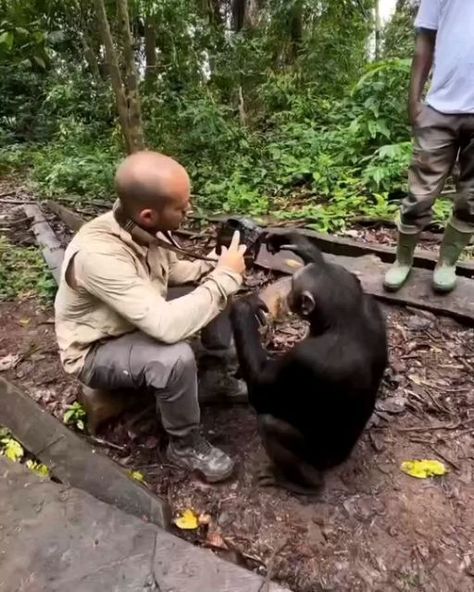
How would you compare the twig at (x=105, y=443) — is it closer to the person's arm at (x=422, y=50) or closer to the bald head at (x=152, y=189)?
the bald head at (x=152, y=189)

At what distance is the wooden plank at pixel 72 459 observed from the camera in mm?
2572

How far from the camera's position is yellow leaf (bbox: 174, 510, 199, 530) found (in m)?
2.58

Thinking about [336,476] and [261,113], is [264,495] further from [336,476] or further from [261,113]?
[261,113]

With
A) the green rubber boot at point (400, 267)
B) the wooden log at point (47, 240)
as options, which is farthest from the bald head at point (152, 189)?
the wooden log at point (47, 240)

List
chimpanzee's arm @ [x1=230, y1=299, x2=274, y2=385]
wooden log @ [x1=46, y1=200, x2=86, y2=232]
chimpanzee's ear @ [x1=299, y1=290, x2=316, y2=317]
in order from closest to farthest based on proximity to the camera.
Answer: chimpanzee's ear @ [x1=299, y1=290, x2=316, y2=317] → chimpanzee's arm @ [x1=230, y1=299, x2=274, y2=385] → wooden log @ [x1=46, y1=200, x2=86, y2=232]

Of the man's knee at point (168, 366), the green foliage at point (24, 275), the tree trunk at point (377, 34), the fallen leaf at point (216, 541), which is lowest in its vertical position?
the green foliage at point (24, 275)

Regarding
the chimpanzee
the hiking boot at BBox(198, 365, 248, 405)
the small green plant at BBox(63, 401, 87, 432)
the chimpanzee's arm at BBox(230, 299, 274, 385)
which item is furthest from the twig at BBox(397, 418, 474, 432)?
the small green plant at BBox(63, 401, 87, 432)

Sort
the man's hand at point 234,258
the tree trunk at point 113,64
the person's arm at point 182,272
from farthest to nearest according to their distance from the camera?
the tree trunk at point 113,64 < the person's arm at point 182,272 < the man's hand at point 234,258

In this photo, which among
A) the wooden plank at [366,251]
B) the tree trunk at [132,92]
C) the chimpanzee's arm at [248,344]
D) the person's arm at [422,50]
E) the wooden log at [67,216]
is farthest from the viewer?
the wooden log at [67,216]

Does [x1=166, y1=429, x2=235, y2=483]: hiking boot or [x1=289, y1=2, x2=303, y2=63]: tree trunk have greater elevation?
[x1=289, y1=2, x2=303, y2=63]: tree trunk

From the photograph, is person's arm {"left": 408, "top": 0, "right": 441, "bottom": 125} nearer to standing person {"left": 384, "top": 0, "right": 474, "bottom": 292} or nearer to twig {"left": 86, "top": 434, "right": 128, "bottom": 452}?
standing person {"left": 384, "top": 0, "right": 474, "bottom": 292}

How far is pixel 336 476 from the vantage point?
9.26 ft

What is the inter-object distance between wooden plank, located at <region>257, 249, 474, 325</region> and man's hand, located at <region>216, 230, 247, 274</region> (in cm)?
182

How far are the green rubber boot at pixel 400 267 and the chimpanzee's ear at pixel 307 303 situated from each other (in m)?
1.99
